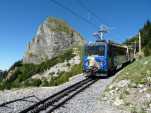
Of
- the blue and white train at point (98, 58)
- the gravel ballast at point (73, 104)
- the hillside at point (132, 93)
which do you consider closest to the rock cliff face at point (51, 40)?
the blue and white train at point (98, 58)

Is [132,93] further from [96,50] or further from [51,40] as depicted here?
[51,40]

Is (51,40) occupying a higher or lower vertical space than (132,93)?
higher

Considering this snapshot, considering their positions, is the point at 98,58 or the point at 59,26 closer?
the point at 98,58

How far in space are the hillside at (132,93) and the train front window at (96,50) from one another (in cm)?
732

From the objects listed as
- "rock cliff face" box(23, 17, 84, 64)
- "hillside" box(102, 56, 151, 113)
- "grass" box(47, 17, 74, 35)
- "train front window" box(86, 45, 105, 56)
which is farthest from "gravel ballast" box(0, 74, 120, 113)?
"grass" box(47, 17, 74, 35)

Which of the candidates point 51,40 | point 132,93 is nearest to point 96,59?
point 132,93

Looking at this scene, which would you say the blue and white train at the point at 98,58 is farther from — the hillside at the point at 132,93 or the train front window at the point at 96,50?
the hillside at the point at 132,93

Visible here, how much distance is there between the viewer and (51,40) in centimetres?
10700

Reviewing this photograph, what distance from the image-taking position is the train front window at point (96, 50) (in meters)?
28.2

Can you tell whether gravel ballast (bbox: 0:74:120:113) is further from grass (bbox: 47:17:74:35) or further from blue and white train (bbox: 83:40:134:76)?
grass (bbox: 47:17:74:35)

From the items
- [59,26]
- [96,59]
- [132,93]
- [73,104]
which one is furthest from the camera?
[59,26]

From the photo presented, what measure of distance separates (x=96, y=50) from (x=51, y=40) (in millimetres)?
79115

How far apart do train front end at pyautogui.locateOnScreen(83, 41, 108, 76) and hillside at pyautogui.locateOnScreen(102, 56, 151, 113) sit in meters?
7.20

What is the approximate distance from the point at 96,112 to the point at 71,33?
303 feet
